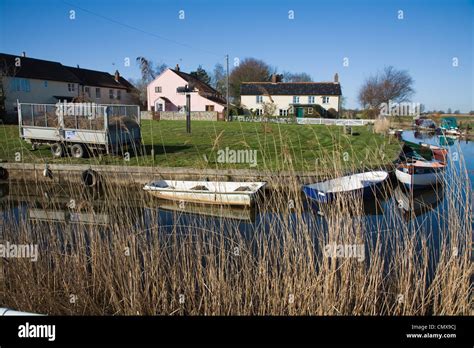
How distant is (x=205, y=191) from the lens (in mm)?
7938

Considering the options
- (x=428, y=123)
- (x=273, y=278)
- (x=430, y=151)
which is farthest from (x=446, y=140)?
(x=430, y=151)

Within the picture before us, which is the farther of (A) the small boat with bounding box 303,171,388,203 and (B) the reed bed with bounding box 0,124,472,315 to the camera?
(A) the small boat with bounding box 303,171,388,203

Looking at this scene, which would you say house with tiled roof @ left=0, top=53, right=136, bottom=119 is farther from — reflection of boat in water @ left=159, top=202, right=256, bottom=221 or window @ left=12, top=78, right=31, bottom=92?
reflection of boat in water @ left=159, top=202, right=256, bottom=221

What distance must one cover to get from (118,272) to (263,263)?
4.04ft

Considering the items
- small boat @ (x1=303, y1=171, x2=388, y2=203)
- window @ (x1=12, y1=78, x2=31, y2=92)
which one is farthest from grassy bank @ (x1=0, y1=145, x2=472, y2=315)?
window @ (x1=12, y1=78, x2=31, y2=92)

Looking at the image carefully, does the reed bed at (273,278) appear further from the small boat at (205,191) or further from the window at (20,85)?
the window at (20,85)

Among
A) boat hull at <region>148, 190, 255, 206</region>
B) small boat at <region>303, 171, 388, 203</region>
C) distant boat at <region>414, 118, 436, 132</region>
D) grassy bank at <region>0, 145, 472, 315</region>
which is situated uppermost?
distant boat at <region>414, 118, 436, 132</region>

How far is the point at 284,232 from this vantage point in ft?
9.36

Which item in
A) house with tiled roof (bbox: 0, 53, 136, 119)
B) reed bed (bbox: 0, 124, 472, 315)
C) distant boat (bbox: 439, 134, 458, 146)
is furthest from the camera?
house with tiled roof (bbox: 0, 53, 136, 119)

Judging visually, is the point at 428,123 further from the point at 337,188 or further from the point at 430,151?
the point at 430,151

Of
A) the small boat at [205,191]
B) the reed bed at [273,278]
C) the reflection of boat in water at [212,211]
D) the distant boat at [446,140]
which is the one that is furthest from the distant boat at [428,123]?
the small boat at [205,191]

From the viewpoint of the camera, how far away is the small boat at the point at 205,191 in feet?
25.5

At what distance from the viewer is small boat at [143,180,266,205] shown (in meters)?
7.76

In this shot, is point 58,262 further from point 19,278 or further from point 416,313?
point 416,313
